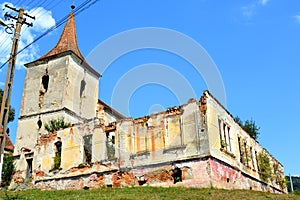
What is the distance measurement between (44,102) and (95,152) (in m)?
12.1

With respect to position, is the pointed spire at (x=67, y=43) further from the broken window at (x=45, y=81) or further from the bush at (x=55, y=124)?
the bush at (x=55, y=124)

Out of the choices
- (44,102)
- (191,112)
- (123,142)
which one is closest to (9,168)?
(44,102)

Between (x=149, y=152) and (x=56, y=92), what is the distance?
49.1 ft

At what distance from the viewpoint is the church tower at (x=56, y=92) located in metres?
31.4

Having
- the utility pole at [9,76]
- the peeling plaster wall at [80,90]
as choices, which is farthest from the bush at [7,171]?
the utility pole at [9,76]

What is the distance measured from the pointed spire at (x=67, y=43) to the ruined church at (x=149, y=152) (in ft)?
19.5

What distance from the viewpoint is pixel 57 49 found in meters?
A: 35.0

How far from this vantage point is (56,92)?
32.2m

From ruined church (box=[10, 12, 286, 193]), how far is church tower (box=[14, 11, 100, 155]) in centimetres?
25

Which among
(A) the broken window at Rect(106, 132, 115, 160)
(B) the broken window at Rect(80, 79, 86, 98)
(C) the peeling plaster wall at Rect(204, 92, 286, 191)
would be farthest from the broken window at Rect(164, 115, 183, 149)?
(B) the broken window at Rect(80, 79, 86, 98)

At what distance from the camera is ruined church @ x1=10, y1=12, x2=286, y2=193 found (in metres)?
19.6

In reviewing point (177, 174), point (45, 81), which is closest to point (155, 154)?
point (177, 174)

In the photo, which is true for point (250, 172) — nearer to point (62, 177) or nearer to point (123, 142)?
point (123, 142)

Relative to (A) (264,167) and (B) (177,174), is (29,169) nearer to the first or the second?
(B) (177,174)
